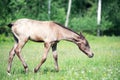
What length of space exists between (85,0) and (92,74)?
161 feet

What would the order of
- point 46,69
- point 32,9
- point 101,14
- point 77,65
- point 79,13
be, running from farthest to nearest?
point 79,13 → point 101,14 → point 32,9 → point 77,65 → point 46,69

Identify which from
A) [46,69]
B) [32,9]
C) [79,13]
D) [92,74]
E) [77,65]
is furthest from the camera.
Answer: [79,13]

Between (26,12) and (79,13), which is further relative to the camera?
(79,13)

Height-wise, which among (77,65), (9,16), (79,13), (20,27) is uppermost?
(20,27)

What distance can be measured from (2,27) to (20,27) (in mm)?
23509

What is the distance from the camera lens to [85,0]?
2393 inches

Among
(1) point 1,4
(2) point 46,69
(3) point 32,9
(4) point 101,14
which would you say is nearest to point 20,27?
(2) point 46,69

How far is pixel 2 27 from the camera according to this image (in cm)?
3641

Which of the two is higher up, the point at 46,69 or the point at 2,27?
the point at 46,69

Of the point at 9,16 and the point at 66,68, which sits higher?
the point at 66,68

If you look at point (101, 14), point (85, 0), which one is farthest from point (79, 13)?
point (101, 14)

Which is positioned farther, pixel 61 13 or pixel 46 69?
pixel 61 13

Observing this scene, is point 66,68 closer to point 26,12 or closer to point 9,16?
point 9,16

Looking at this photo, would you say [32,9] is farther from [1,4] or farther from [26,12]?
[1,4]
